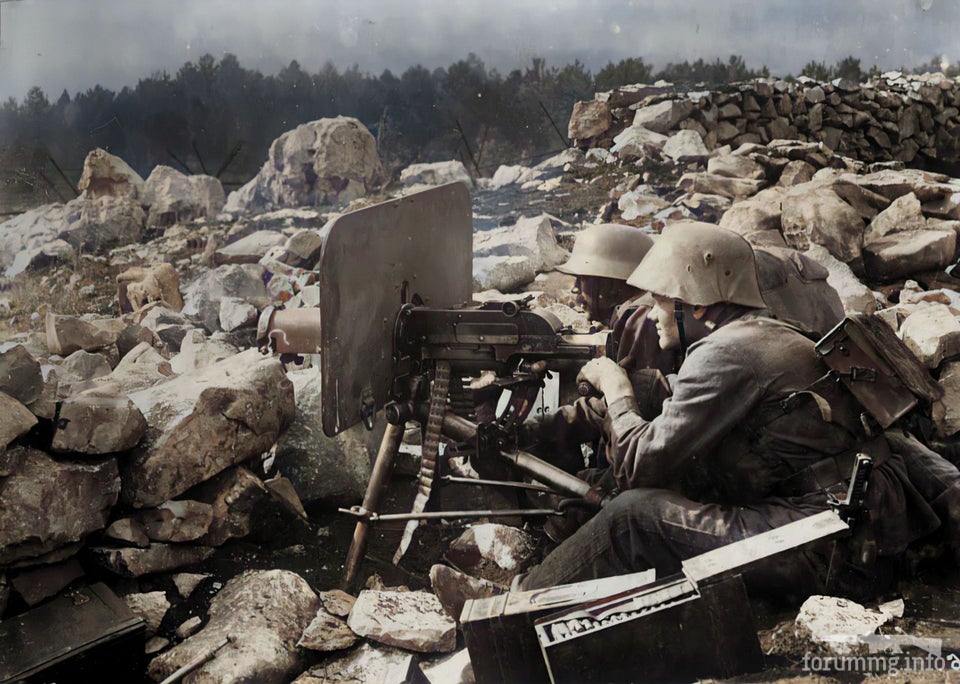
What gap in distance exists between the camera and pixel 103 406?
3734mm

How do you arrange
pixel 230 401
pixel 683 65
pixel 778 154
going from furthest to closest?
pixel 778 154 < pixel 683 65 < pixel 230 401

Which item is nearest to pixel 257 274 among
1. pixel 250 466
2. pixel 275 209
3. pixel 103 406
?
pixel 275 209

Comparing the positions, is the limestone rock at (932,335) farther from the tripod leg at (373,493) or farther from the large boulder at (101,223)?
the large boulder at (101,223)

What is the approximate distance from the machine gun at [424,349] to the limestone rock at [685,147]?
4.39 meters

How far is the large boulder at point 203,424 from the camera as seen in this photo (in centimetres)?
389

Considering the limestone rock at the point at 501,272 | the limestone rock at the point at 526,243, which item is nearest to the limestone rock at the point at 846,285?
the limestone rock at the point at 526,243

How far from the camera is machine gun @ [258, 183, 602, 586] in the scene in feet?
11.0

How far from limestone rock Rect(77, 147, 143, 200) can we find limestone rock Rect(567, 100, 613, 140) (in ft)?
10.3

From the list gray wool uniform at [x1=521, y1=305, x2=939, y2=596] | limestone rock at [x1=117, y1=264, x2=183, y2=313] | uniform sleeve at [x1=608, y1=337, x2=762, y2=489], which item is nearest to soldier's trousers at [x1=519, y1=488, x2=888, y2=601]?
gray wool uniform at [x1=521, y1=305, x2=939, y2=596]

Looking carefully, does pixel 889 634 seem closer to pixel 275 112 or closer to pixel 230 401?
pixel 230 401

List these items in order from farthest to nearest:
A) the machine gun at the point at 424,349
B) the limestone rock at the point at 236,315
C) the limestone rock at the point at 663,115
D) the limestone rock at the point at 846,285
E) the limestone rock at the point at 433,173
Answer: the limestone rock at the point at 663,115
the limestone rock at the point at 236,315
the limestone rock at the point at 433,173
the limestone rock at the point at 846,285
the machine gun at the point at 424,349

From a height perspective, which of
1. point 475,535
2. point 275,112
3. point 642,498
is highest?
point 275,112

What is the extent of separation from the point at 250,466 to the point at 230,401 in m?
0.47

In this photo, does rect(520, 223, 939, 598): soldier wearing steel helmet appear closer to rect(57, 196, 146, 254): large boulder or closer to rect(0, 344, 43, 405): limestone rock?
rect(0, 344, 43, 405): limestone rock
